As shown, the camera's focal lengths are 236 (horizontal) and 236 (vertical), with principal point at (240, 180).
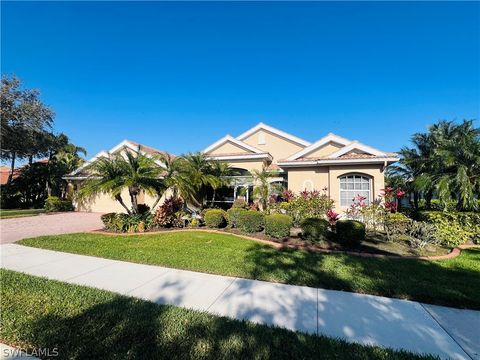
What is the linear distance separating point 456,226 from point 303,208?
607cm

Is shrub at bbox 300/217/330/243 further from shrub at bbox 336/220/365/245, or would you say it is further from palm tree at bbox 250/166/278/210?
palm tree at bbox 250/166/278/210

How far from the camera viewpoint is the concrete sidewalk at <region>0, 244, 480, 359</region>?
3.52 meters

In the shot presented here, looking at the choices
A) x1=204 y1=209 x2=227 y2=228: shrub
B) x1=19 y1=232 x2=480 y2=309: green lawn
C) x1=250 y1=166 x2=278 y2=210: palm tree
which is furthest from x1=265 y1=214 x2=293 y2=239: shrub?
x1=250 y1=166 x2=278 y2=210: palm tree

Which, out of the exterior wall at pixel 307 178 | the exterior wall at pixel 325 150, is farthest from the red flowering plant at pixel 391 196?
the exterior wall at pixel 325 150

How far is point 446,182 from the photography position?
34.8 feet

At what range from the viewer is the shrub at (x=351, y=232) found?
855 cm

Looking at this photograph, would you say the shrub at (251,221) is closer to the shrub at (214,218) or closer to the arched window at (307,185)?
the shrub at (214,218)

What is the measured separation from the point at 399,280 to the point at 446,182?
778 centimetres

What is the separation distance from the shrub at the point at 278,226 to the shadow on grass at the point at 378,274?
1.93 meters

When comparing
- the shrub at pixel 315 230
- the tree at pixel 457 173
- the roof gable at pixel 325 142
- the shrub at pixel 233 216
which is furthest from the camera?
the roof gable at pixel 325 142

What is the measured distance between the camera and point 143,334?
3371mm

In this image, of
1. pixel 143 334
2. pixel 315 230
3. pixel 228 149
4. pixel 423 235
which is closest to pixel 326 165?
pixel 423 235

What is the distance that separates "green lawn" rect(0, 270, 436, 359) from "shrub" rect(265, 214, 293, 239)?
611 cm

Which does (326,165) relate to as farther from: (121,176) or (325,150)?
(121,176)
